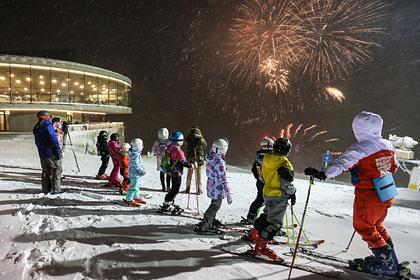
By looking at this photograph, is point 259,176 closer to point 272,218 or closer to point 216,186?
point 216,186

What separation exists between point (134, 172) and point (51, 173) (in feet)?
7.11

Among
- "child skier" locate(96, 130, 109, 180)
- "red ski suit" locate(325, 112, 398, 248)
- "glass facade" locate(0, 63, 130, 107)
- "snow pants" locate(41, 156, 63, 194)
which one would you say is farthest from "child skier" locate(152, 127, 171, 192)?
"glass facade" locate(0, 63, 130, 107)

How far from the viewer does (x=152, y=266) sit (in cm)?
401

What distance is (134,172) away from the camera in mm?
7227

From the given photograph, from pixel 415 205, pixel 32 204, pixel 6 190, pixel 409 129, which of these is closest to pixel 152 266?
pixel 32 204

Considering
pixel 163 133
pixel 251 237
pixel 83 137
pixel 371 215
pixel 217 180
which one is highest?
pixel 163 133

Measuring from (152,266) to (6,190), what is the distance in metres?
5.78

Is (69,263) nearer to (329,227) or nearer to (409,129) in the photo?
(329,227)

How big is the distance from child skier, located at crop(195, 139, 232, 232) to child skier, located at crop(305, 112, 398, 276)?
180 centimetres

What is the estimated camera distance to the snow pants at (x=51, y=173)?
293 inches

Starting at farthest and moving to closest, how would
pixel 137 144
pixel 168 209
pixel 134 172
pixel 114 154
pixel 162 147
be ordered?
pixel 162 147 → pixel 114 154 → pixel 137 144 → pixel 134 172 → pixel 168 209

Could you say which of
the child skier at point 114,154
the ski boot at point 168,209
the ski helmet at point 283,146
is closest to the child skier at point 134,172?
the ski boot at point 168,209

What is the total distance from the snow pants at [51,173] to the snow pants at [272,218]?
535 cm

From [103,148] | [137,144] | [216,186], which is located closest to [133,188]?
[137,144]
